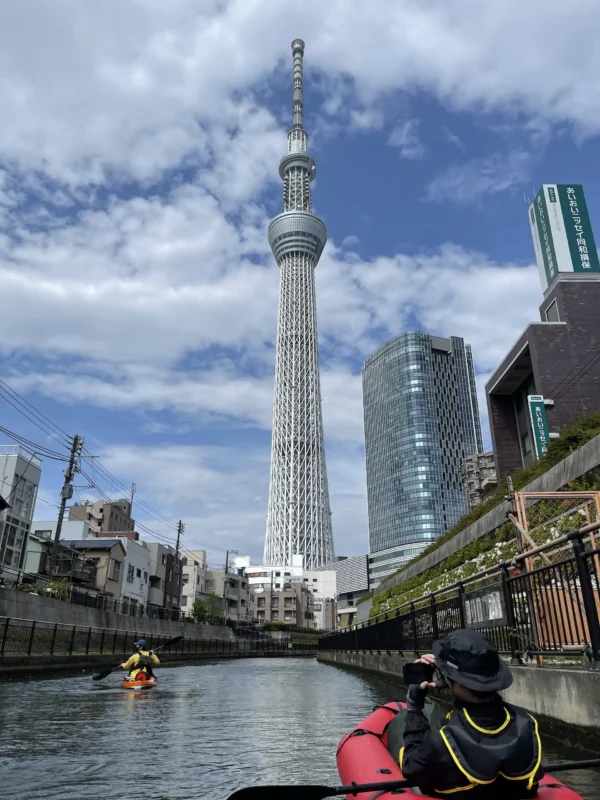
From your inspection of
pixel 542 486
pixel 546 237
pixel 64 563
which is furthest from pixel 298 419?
pixel 542 486

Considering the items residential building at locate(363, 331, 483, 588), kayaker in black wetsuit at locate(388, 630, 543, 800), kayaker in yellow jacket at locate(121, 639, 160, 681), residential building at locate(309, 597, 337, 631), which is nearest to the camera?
kayaker in black wetsuit at locate(388, 630, 543, 800)

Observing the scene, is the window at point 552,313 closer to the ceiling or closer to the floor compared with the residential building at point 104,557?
closer to the ceiling

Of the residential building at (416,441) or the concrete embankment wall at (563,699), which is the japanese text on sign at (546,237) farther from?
the residential building at (416,441)

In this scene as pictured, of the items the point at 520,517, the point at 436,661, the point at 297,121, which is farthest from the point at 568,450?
the point at 297,121

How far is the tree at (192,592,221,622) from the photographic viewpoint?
6950 centimetres

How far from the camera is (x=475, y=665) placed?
10.3 ft

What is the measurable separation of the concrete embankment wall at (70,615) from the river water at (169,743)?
9.65 metres

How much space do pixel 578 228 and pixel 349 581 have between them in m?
112

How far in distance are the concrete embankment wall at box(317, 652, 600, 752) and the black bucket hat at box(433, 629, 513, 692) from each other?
2800 millimetres

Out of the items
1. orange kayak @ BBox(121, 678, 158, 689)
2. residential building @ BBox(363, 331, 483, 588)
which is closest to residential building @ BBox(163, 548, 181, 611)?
orange kayak @ BBox(121, 678, 158, 689)

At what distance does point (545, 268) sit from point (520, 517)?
29484mm

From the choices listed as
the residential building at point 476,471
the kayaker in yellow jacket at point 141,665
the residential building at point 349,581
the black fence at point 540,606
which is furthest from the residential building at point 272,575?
the black fence at point 540,606

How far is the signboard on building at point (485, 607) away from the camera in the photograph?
8.18 m

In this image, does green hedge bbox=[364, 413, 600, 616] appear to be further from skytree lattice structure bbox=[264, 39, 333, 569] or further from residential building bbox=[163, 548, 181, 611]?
skytree lattice structure bbox=[264, 39, 333, 569]
